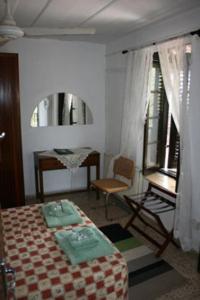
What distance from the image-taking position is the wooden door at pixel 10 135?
3150 millimetres

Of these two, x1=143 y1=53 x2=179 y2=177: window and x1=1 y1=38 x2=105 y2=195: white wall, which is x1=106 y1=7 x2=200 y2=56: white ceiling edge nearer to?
x1=143 y1=53 x2=179 y2=177: window

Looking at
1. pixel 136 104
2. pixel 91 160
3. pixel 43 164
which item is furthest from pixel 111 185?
pixel 136 104

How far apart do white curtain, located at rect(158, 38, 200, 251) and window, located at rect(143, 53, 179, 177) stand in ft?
1.74

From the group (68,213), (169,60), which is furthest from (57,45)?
(68,213)

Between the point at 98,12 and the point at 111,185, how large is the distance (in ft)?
6.91

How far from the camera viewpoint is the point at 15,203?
349 cm

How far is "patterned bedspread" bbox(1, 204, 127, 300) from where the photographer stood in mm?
1450

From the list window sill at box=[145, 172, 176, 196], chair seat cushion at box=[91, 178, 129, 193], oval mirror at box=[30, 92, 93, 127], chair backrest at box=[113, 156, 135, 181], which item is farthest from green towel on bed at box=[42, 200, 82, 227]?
oval mirror at box=[30, 92, 93, 127]

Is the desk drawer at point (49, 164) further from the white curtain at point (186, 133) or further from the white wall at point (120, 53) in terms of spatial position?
the white curtain at point (186, 133)

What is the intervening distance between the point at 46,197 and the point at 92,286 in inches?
108

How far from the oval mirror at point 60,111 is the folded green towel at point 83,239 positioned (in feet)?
8.13

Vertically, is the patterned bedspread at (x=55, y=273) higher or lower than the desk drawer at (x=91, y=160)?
lower

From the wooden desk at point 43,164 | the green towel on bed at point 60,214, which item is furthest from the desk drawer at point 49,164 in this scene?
the green towel on bed at point 60,214

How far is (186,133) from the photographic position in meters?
2.58
